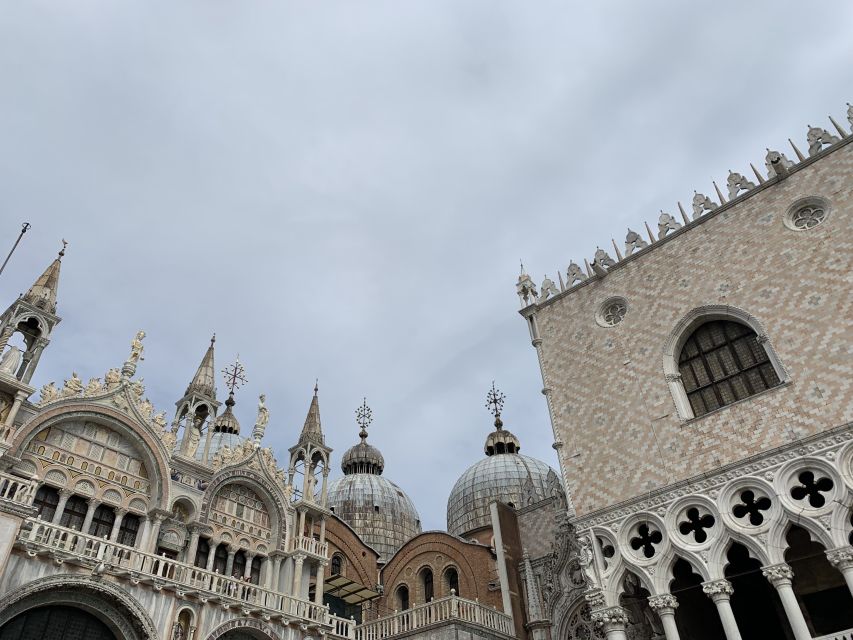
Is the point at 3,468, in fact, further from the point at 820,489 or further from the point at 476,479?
the point at 476,479

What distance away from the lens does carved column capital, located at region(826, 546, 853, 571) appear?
1156cm

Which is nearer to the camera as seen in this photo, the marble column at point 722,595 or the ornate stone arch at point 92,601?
the marble column at point 722,595

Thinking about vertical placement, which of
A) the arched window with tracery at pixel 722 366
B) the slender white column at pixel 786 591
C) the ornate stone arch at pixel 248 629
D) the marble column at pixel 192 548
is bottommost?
the slender white column at pixel 786 591

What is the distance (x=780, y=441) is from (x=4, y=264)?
17955 mm

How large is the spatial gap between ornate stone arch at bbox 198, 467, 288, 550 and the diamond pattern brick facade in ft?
29.9

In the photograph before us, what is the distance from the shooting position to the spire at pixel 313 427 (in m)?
22.8

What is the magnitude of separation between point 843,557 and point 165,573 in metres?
15.2

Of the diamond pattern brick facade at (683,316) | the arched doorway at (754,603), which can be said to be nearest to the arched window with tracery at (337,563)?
the diamond pattern brick facade at (683,316)

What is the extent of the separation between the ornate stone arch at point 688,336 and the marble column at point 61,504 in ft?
48.5

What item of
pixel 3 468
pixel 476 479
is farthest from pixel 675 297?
pixel 476 479

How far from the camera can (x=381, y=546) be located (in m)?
36.0

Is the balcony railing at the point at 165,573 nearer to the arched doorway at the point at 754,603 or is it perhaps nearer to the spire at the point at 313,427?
the spire at the point at 313,427

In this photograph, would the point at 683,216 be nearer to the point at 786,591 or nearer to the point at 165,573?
the point at 786,591

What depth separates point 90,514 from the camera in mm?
15656
